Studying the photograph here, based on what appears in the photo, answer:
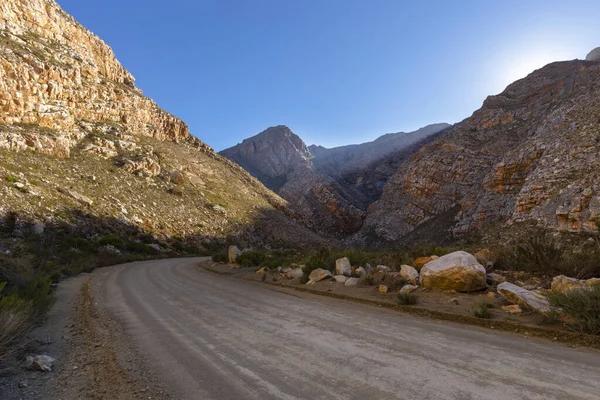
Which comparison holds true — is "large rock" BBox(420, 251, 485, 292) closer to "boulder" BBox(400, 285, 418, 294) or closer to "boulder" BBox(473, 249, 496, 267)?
"boulder" BBox(400, 285, 418, 294)

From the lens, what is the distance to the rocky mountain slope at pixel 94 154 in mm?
28859

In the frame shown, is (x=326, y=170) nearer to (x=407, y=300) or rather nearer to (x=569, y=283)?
(x=407, y=300)

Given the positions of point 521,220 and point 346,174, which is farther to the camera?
point 346,174

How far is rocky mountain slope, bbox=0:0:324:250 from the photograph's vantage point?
28.9 m

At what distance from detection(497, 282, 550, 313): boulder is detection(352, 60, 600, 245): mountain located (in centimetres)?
859

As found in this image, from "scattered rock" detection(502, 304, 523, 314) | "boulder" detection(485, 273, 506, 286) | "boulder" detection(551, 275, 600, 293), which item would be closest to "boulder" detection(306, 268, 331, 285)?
"boulder" detection(485, 273, 506, 286)

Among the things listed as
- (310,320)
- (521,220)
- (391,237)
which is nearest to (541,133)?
(521,220)

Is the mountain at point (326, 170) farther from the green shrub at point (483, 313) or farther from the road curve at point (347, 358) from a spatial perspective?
the road curve at point (347, 358)

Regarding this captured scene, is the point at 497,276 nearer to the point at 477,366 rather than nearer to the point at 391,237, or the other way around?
the point at 477,366

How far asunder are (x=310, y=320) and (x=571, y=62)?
63.8 meters

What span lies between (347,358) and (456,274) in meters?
5.13

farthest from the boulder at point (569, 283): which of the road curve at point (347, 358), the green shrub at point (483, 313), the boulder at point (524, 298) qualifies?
the road curve at point (347, 358)

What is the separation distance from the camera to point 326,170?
98.2 m

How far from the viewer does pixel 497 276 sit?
27.2ft
